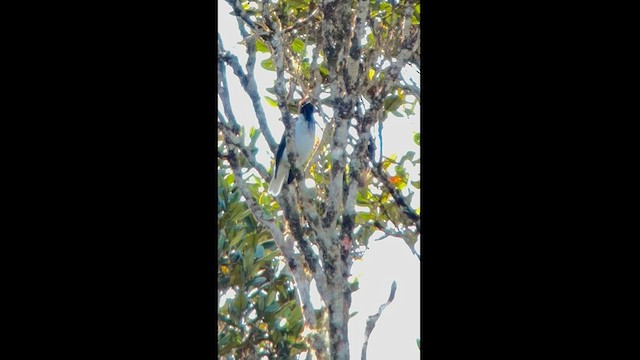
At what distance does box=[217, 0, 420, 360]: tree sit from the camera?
316 cm

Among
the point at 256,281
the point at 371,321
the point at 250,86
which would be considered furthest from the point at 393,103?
the point at 371,321

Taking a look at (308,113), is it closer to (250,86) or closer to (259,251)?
(259,251)

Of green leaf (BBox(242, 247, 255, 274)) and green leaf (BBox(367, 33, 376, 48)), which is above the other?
green leaf (BBox(367, 33, 376, 48))

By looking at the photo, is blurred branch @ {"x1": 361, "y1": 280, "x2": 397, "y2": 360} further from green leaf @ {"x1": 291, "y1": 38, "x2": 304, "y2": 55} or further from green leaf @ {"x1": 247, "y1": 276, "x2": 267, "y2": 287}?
green leaf @ {"x1": 291, "y1": 38, "x2": 304, "y2": 55}

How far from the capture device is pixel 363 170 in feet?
11.1

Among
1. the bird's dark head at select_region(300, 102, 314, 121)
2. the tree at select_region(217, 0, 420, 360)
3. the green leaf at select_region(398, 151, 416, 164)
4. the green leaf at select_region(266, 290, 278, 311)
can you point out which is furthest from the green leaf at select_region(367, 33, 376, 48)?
the bird's dark head at select_region(300, 102, 314, 121)

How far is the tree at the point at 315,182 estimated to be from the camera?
316cm

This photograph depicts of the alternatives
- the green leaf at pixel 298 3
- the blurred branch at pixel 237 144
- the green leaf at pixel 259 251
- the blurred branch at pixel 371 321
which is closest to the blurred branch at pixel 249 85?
the blurred branch at pixel 237 144

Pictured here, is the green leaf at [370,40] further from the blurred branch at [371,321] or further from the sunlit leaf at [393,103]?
the blurred branch at [371,321]

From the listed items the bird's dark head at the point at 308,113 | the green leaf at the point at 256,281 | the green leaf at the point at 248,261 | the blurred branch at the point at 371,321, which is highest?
the bird's dark head at the point at 308,113
